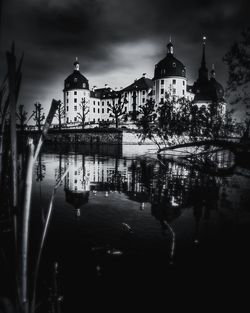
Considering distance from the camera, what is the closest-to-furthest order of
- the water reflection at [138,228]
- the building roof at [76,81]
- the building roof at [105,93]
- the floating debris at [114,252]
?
1. the water reflection at [138,228]
2. the floating debris at [114,252]
3. the building roof at [76,81]
4. the building roof at [105,93]

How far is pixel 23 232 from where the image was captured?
1234mm

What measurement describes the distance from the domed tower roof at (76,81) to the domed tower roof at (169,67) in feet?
101

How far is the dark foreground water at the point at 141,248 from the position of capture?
320 cm

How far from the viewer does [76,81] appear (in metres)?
100

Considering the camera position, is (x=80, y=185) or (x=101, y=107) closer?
(x=80, y=185)

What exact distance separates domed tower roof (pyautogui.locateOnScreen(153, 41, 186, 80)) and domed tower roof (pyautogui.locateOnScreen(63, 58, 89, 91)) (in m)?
30.7

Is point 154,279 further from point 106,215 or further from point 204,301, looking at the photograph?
point 106,215

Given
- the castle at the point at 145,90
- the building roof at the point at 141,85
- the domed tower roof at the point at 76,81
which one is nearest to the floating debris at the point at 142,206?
the castle at the point at 145,90

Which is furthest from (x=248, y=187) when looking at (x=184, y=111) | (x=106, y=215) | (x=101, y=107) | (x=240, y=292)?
(x=101, y=107)

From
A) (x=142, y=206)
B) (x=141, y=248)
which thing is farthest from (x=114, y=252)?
(x=142, y=206)

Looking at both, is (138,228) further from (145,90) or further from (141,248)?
(145,90)

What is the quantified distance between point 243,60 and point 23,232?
19.5 metres

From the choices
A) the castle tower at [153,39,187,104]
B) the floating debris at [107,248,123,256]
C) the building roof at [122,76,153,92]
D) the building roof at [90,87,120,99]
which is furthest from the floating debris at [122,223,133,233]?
the building roof at [90,87,120,99]

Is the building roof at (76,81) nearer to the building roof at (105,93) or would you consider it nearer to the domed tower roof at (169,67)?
the building roof at (105,93)
